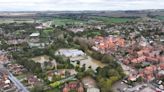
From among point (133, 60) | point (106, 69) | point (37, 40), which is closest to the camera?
point (106, 69)

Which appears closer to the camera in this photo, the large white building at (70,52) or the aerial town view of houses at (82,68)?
the aerial town view of houses at (82,68)

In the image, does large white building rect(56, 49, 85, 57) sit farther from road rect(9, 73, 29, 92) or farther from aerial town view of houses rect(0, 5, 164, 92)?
road rect(9, 73, 29, 92)

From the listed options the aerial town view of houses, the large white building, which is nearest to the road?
the aerial town view of houses

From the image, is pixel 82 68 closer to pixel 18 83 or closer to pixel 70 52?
pixel 18 83

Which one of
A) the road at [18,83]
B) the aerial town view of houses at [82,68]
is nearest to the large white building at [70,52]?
the aerial town view of houses at [82,68]

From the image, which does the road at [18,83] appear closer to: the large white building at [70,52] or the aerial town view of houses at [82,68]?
Answer: the aerial town view of houses at [82,68]

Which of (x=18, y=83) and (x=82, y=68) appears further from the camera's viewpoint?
(x=82, y=68)

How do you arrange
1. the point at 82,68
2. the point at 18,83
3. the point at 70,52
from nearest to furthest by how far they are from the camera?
the point at 18,83, the point at 82,68, the point at 70,52

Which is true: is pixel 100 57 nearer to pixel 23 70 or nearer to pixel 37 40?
pixel 23 70

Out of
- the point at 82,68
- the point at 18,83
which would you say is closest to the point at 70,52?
the point at 82,68

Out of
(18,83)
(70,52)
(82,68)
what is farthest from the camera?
(70,52)

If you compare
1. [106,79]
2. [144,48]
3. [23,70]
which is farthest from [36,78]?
[144,48]
